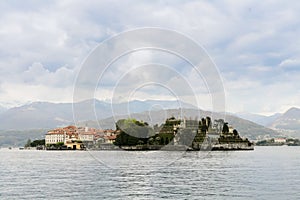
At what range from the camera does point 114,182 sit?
43.9 m

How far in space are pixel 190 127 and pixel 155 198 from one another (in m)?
131

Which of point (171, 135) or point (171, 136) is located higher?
point (171, 135)

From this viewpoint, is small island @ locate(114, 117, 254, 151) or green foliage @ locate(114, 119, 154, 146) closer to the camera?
small island @ locate(114, 117, 254, 151)

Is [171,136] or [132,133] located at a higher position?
[132,133]

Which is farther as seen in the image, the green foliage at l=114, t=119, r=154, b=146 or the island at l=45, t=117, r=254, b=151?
the green foliage at l=114, t=119, r=154, b=146

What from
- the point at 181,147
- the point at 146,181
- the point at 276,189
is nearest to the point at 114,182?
the point at 146,181

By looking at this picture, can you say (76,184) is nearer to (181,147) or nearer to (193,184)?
(193,184)

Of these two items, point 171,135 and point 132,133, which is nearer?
point 132,133

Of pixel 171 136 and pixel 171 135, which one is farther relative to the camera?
pixel 171 135

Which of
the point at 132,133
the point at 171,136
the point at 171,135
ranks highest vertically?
the point at 132,133

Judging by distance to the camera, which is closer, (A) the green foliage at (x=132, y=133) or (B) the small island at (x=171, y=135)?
(B) the small island at (x=171, y=135)

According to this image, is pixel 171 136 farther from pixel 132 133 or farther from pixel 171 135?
pixel 132 133

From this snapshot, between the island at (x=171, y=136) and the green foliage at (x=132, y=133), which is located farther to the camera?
the green foliage at (x=132, y=133)

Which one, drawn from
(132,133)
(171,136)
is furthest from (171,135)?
(132,133)
